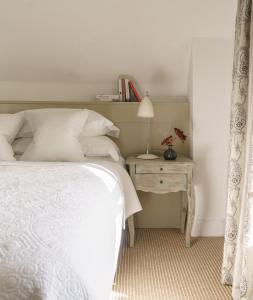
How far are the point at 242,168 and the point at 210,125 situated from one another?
99 cm

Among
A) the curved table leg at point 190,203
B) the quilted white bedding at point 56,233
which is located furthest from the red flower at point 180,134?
the quilted white bedding at point 56,233

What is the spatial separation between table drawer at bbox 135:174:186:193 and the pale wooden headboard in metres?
0.42

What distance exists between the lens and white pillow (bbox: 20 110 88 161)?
2.38 metres

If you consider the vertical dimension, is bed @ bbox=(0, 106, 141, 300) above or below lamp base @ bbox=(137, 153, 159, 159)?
above

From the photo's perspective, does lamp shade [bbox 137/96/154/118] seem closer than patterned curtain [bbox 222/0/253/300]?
No

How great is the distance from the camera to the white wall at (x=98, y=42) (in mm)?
2533

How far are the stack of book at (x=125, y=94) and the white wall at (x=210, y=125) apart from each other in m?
0.48

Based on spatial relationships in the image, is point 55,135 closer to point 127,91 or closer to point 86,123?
point 86,123

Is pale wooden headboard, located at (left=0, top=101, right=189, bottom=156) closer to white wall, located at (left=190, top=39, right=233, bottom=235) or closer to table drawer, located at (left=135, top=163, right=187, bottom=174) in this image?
white wall, located at (left=190, top=39, right=233, bottom=235)

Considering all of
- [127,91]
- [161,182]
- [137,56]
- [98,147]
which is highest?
[137,56]

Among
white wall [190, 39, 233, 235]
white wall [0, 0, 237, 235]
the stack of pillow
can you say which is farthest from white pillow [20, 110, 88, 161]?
white wall [190, 39, 233, 235]

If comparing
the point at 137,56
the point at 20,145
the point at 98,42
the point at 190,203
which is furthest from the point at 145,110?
the point at 20,145

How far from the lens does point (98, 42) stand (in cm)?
276

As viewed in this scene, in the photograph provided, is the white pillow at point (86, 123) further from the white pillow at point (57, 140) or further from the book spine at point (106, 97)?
the book spine at point (106, 97)
